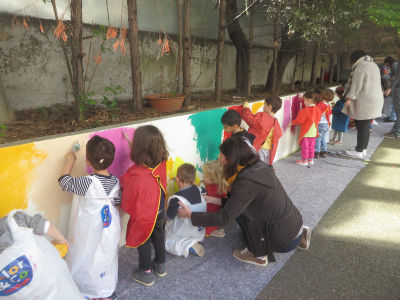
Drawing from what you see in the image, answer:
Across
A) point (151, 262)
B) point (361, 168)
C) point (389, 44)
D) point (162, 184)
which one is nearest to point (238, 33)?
point (361, 168)

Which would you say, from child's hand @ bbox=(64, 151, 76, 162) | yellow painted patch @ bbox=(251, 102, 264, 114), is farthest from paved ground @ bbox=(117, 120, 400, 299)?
yellow painted patch @ bbox=(251, 102, 264, 114)

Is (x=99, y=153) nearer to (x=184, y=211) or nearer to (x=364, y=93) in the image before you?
(x=184, y=211)

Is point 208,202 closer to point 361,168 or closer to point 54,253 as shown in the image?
point 54,253

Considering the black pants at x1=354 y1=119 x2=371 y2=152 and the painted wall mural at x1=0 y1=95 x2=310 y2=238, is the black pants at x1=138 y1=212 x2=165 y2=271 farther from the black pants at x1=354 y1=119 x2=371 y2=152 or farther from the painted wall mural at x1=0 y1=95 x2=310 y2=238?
the black pants at x1=354 y1=119 x2=371 y2=152

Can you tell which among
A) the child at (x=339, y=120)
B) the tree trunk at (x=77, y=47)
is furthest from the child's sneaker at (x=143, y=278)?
the child at (x=339, y=120)

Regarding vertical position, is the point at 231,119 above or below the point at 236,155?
above

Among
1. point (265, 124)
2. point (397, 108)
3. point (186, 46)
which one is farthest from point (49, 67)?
point (397, 108)

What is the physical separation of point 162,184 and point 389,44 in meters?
11.7

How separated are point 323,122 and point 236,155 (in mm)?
3679

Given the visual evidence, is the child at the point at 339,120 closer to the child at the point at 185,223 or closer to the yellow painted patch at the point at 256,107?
the yellow painted patch at the point at 256,107

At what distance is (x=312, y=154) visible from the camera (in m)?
4.96

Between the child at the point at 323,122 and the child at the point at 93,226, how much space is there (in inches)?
166

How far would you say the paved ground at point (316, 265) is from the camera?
2.13 meters

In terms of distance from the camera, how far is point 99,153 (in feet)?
6.33
